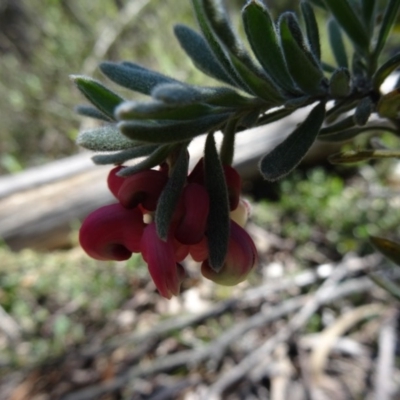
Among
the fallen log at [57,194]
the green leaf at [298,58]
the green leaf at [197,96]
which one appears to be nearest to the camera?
the green leaf at [197,96]

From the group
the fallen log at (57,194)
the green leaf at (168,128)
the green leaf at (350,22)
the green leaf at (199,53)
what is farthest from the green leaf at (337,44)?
the fallen log at (57,194)

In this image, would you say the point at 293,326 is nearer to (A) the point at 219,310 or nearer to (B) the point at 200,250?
(A) the point at 219,310

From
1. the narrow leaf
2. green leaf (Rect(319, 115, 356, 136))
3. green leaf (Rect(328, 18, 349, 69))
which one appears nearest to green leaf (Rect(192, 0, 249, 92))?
the narrow leaf

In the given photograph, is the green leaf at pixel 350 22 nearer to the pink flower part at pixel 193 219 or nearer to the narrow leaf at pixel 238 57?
the narrow leaf at pixel 238 57

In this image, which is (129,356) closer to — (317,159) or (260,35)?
(317,159)

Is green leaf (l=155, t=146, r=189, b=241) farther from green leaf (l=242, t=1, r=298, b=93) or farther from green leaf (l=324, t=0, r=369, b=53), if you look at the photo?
green leaf (l=324, t=0, r=369, b=53)
